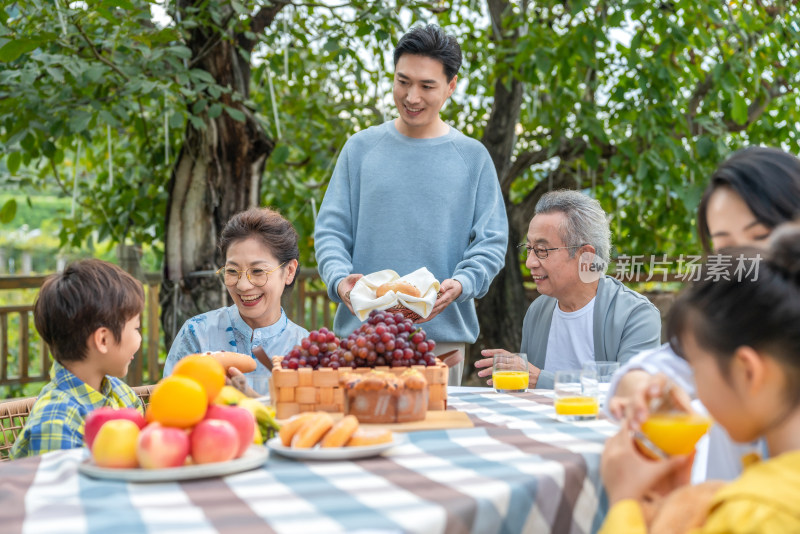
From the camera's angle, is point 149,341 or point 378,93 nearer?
point 149,341

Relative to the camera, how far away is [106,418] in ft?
4.54

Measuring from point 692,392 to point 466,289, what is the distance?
107 cm

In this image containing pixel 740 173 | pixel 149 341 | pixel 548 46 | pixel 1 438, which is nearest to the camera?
pixel 740 173

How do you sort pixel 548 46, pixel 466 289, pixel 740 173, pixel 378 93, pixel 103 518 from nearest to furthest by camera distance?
pixel 103 518, pixel 740 173, pixel 466 289, pixel 548 46, pixel 378 93

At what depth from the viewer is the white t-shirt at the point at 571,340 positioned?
2.79 m

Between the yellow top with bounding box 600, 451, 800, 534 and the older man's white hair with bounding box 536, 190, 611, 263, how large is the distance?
1.79 metres

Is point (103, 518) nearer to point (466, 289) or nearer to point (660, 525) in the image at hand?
point (660, 525)

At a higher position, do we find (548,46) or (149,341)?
(548,46)

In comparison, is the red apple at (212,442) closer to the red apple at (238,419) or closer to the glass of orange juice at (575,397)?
the red apple at (238,419)

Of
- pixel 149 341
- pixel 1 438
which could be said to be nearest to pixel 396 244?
pixel 1 438

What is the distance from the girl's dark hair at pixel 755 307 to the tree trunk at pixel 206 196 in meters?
3.46

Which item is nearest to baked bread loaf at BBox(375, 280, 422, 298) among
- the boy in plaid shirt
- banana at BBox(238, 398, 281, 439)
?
the boy in plaid shirt

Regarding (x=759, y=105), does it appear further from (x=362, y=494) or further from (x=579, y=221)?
(x=362, y=494)

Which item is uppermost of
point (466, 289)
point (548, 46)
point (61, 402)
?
point (548, 46)
